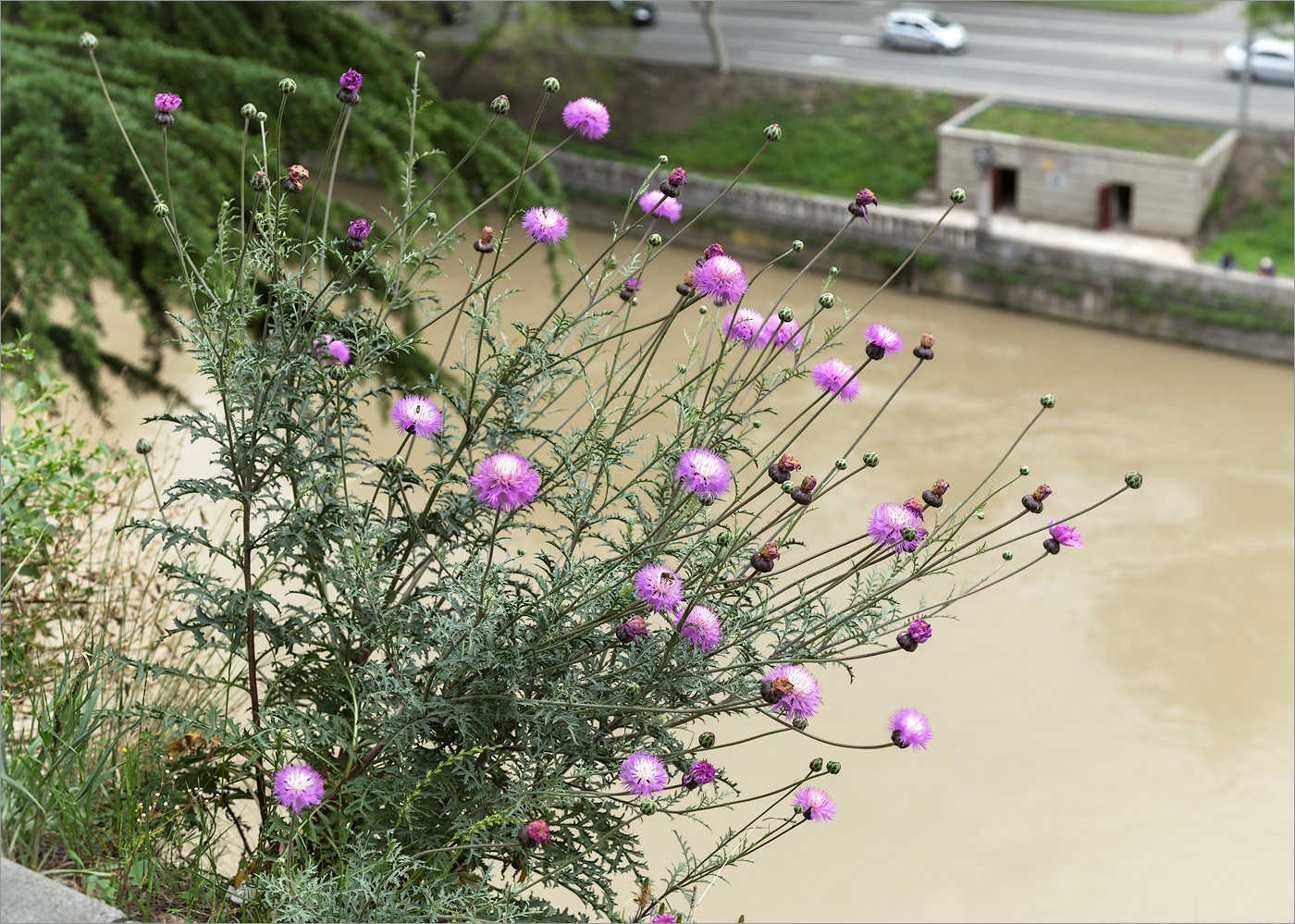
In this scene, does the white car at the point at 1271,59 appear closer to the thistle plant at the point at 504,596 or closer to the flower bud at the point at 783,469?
the thistle plant at the point at 504,596

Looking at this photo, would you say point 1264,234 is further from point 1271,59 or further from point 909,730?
point 909,730

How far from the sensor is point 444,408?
2.62 m

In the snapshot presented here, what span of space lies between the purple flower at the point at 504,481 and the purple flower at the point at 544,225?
1.49 ft

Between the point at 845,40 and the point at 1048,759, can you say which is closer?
the point at 1048,759

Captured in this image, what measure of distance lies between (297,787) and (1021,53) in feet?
58.5

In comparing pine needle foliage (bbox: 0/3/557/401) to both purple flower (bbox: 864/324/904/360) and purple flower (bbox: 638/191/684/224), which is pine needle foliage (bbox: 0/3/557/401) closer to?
purple flower (bbox: 638/191/684/224)

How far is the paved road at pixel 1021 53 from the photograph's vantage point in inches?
645

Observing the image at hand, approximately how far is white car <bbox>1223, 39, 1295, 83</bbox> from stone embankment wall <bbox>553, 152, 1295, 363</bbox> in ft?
12.1

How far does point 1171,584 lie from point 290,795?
9.35m

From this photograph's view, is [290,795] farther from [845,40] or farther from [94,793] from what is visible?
[845,40]

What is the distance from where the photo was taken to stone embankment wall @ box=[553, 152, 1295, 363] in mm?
13695

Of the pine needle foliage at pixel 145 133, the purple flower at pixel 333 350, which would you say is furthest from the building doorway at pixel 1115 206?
the purple flower at pixel 333 350

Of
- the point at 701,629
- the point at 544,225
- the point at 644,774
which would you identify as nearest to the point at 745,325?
the point at 544,225

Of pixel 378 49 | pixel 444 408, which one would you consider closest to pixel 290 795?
pixel 444 408
